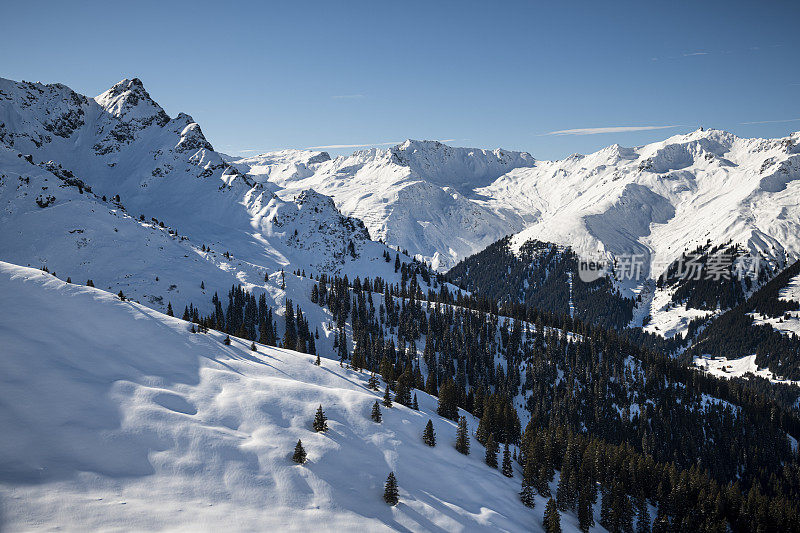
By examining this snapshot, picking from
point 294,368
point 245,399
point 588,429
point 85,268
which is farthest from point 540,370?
point 85,268

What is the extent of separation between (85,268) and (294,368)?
109m

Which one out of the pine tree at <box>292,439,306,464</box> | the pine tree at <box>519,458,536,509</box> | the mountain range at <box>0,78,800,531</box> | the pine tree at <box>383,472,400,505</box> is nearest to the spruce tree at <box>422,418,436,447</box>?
the mountain range at <box>0,78,800,531</box>

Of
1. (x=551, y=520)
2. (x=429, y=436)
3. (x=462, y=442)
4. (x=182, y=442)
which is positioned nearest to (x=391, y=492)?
(x=429, y=436)

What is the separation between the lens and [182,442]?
44.8 m

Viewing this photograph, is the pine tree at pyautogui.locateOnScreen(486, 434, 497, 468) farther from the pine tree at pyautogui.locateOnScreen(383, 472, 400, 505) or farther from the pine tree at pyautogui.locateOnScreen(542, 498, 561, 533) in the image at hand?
the pine tree at pyautogui.locateOnScreen(383, 472, 400, 505)

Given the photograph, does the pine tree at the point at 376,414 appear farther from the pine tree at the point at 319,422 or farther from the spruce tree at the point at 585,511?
the spruce tree at the point at 585,511

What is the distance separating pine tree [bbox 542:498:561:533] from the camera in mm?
60500

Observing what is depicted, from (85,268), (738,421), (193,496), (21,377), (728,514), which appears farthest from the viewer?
(738,421)

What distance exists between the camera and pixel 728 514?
322 ft

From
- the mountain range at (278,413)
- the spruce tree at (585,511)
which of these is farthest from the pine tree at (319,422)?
the spruce tree at (585,511)

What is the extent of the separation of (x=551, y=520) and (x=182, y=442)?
5415 centimetres

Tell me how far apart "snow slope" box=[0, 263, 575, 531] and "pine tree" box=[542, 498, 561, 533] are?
1.72 m

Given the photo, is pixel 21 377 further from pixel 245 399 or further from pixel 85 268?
pixel 85 268

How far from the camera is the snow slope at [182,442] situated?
36031 mm
